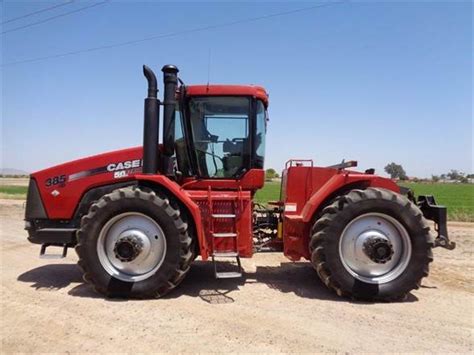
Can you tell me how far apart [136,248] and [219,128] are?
221 centimetres

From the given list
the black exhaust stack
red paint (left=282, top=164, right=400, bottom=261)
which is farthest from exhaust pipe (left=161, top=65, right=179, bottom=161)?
red paint (left=282, top=164, right=400, bottom=261)

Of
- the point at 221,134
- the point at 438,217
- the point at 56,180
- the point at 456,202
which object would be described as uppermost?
the point at 221,134

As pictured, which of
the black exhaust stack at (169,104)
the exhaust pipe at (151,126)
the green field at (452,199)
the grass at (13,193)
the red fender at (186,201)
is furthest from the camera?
the grass at (13,193)

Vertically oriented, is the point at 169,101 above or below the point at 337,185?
above

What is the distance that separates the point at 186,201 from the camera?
19.6 ft

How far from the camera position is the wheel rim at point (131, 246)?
5820 millimetres

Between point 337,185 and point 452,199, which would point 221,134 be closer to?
point 337,185

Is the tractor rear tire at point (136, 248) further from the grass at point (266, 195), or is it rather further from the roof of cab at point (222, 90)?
the grass at point (266, 195)

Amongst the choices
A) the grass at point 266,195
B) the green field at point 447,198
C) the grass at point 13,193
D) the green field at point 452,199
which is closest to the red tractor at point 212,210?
the grass at point 266,195

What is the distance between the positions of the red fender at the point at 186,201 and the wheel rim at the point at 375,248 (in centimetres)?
195

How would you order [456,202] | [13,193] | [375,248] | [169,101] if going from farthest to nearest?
[13,193], [456,202], [169,101], [375,248]

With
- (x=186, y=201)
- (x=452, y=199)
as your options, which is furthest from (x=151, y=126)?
(x=452, y=199)

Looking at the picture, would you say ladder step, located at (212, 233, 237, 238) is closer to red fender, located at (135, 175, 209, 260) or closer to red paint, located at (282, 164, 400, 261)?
red fender, located at (135, 175, 209, 260)

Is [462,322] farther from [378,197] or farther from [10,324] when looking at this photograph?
[10,324]
